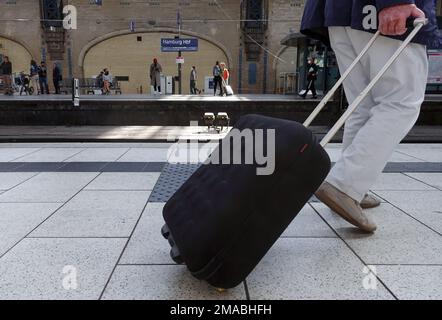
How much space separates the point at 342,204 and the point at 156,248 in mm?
1132

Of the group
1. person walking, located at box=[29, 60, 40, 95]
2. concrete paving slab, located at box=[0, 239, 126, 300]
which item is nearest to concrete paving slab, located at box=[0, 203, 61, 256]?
concrete paving slab, located at box=[0, 239, 126, 300]

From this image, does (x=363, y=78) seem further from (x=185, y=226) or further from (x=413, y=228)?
(x=185, y=226)

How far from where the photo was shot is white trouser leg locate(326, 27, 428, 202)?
2.38 meters

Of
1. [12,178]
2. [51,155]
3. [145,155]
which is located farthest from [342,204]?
[51,155]

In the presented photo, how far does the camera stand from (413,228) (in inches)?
104

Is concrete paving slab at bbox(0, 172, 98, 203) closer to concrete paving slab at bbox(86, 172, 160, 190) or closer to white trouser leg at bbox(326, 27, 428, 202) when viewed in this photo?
concrete paving slab at bbox(86, 172, 160, 190)

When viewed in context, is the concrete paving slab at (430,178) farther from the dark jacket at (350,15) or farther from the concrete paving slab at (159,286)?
the concrete paving slab at (159,286)

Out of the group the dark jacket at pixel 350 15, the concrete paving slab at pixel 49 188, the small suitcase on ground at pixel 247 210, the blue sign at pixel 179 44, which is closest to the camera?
the small suitcase on ground at pixel 247 210

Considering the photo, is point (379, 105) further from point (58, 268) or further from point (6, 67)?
point (6, 67)

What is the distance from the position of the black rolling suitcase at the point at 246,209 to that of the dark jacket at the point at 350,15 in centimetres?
107

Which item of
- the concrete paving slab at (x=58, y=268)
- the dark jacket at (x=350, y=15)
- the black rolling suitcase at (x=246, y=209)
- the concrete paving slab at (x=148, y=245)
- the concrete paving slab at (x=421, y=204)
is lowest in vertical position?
the concrete paving slab at (x=421, y=204)

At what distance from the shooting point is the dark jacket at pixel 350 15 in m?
2.35

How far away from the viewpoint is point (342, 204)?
242 centimetres

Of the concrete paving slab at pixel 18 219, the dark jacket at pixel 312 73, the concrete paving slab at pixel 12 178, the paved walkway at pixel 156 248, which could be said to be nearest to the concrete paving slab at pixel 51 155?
the concrete paving slab at pixel 12 178
